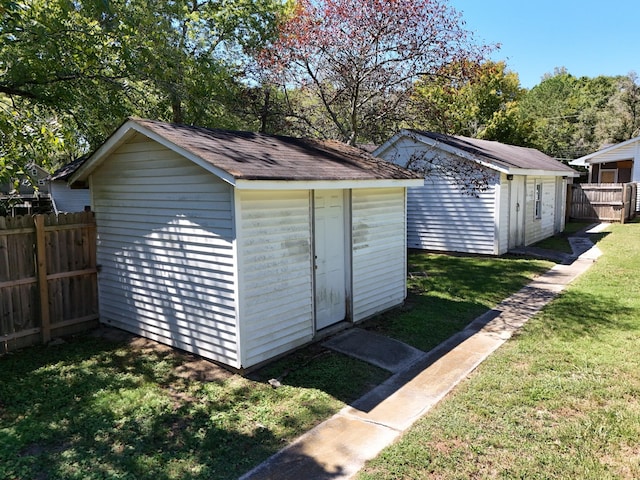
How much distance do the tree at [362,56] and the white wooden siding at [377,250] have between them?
3665 millimetres

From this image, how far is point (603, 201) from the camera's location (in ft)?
76.1

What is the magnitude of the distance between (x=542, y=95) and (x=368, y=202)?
6007 centimetres

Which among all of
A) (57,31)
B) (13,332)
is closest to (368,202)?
(13,332)

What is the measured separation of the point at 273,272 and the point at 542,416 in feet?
11.7

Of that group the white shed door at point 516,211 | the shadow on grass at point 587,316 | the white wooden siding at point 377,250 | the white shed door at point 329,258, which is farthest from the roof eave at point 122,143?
the white shed door at point 516,211

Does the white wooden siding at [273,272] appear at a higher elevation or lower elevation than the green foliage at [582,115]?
lower

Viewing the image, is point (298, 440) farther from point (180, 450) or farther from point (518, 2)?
point (518, 2)

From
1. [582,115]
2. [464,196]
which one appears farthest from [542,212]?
[582,115]

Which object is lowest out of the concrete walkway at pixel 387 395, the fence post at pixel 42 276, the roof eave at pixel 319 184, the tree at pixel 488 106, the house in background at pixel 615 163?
the concrete walkway at pixel 387 395

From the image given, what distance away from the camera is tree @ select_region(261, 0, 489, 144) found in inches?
424

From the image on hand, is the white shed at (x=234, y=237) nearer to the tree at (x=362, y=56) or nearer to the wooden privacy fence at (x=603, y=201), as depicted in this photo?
the tree at (x=362, y=56)

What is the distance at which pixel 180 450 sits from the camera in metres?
4.39

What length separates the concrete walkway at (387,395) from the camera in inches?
166

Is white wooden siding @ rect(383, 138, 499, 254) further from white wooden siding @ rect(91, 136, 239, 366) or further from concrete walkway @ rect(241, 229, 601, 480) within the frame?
white wooden siding @ rect(91, 136, 239, 366)
